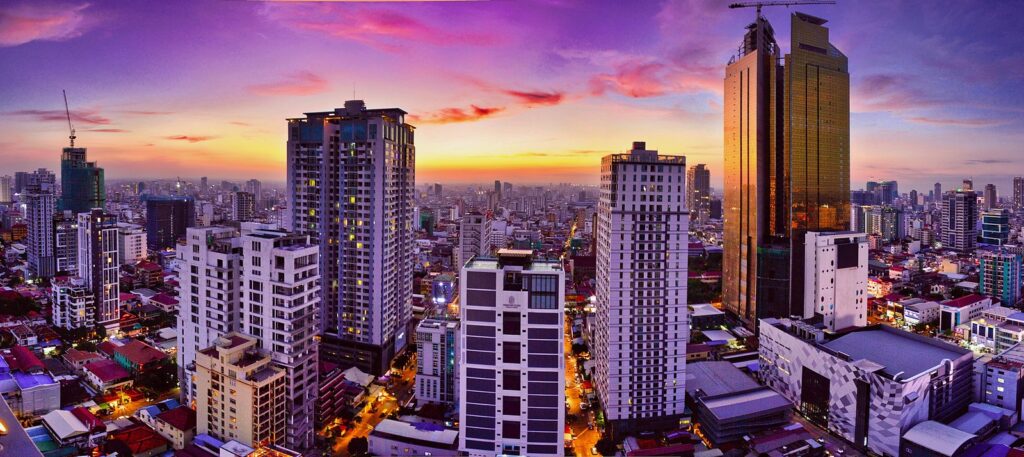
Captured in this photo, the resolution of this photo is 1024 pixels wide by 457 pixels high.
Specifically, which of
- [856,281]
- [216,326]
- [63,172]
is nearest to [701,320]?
[856,281]

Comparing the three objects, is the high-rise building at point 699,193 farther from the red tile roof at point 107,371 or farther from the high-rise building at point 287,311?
the red tile roof at point 107,371

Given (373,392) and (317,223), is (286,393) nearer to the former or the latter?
(373,392)

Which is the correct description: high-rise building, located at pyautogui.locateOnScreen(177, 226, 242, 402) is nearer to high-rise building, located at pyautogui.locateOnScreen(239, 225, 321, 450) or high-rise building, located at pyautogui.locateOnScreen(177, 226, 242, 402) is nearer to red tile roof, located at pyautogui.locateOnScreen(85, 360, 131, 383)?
high-rise building, located at pyautogui.locateOnScreen(239, 225, 321, 450)

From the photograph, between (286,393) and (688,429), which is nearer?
(286,393)

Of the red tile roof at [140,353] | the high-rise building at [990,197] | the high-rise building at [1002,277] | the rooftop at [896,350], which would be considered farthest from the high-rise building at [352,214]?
the high-rise building at [990,197]

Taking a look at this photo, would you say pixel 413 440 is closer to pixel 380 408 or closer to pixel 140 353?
pixel 380 408
